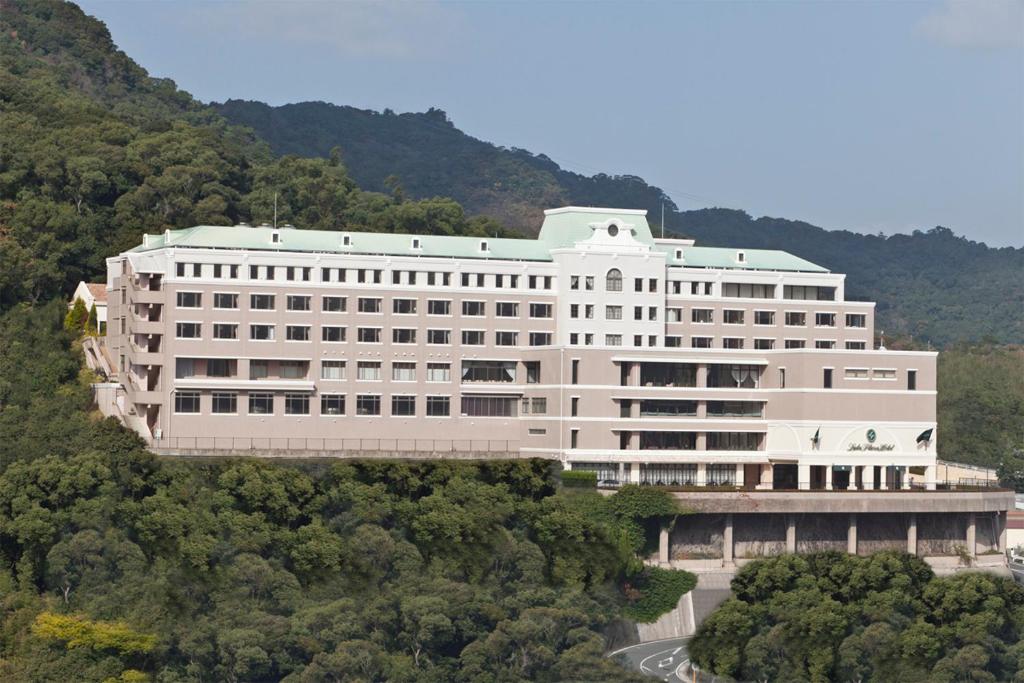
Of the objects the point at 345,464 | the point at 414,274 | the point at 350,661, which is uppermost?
the point at 414,274

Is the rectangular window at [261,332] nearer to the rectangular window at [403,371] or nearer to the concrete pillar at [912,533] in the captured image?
the rectangular window at [403,371]

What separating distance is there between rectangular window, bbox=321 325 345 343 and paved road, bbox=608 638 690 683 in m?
23.4

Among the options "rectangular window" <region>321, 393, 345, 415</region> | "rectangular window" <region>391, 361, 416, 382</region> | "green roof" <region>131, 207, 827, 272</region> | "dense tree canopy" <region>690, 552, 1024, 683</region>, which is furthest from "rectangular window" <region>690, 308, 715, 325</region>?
"dense tree canopy" <region>690, 552, 1024, 683</region>

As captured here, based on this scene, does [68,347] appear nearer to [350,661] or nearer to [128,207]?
[128,207]

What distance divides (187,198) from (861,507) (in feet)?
161

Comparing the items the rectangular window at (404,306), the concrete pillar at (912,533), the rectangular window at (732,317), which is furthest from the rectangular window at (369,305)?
the concrete pillar at (912,533)

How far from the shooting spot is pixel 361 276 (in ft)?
335

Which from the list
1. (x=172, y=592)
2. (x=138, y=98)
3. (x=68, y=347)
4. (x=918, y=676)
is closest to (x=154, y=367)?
(x=68, y=347)

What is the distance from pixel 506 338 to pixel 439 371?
436 cm

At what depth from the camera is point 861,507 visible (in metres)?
98.4

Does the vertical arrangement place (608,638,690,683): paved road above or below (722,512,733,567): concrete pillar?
below

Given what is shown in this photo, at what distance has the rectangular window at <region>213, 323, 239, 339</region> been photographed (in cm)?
9906

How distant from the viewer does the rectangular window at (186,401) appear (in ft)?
320

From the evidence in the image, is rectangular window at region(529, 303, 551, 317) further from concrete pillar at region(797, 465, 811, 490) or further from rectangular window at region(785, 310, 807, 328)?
concrete pillar at region(797, 465, 811, 490)
